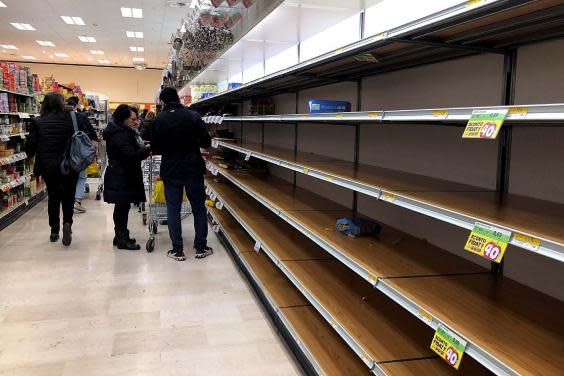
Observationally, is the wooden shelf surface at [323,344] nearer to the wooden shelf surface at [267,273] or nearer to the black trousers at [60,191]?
the wooden shelf surface at [267,273]

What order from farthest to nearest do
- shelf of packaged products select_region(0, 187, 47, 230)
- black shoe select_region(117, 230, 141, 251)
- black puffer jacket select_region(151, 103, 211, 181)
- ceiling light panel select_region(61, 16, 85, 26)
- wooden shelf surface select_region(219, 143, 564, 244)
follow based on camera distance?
ceiling light panel select_region(61, 16, 85, 26), shelf of packaged products select_region(0, 187, 47, 230), black shoe select_region(117, 230, 141, 251), black puffer jacket select_region(151, 103, 211, 181), wooden shelf surface select_region(219, 143, 564, 244)

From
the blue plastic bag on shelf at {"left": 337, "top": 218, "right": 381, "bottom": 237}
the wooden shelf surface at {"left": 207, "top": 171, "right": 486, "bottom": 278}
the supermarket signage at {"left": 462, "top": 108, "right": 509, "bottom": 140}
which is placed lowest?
the wooden shelf surface at {"left": 207, "top": 171, "right": 486, "bottom": 278}

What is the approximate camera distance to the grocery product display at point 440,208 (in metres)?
1.41

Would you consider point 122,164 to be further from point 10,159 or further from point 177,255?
point 10,159

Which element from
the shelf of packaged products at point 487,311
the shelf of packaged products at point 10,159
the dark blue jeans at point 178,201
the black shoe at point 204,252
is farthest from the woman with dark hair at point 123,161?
the shelf of packaged products at point 487,311

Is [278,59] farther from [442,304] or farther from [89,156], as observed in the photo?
[442,304]

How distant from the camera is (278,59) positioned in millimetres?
5336

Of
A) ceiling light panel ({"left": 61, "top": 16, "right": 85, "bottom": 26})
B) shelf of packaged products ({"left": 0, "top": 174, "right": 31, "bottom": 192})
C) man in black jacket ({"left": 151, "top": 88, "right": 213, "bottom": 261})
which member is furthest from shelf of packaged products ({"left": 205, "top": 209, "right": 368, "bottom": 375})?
ceiling light panel ({"left": 61, "top": 16, "right": 85, "bottom": 26})

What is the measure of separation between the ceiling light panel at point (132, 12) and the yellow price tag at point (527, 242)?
11849mm

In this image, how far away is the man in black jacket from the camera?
4434 millimetres

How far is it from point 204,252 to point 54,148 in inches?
73.7

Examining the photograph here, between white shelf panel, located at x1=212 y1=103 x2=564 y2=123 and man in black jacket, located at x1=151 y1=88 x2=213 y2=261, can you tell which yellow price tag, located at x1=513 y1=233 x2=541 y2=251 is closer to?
white shelf panel, located at x1=212 y1=103 x2=564 y2=123

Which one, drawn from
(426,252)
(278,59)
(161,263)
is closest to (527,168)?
(426,252)

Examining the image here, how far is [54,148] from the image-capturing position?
15.9 ft
